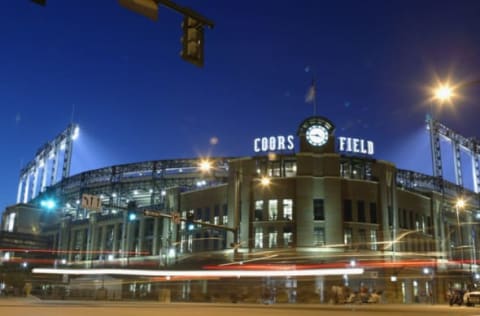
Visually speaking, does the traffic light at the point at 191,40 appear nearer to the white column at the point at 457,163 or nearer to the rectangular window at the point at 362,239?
the rectangular window at the point at 362,239

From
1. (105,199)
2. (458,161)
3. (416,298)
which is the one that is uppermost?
(458,161)

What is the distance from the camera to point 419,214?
238 feet

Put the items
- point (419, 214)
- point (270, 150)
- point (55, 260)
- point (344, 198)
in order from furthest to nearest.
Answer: point (55, 260) → point (419, 214) → point (270, 150) → point (344, 198)

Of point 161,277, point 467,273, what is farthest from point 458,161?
point 161,277

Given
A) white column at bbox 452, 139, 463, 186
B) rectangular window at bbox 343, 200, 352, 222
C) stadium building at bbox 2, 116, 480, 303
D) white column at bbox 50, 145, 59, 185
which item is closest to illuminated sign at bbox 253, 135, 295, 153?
stadium building at bbox 2, 116, 480, 303

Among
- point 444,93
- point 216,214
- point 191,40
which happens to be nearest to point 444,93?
point 444,93

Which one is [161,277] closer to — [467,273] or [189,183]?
[189,183]

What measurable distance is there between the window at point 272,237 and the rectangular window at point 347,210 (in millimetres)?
8501

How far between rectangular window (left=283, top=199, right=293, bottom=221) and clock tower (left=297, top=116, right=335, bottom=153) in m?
7.08

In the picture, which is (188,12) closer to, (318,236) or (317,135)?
(318,236)

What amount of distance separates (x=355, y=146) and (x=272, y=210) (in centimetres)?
1417

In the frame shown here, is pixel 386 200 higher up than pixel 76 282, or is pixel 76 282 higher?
pixel 386 200

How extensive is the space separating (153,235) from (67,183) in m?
29.5

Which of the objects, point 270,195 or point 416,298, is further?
point 270,195
